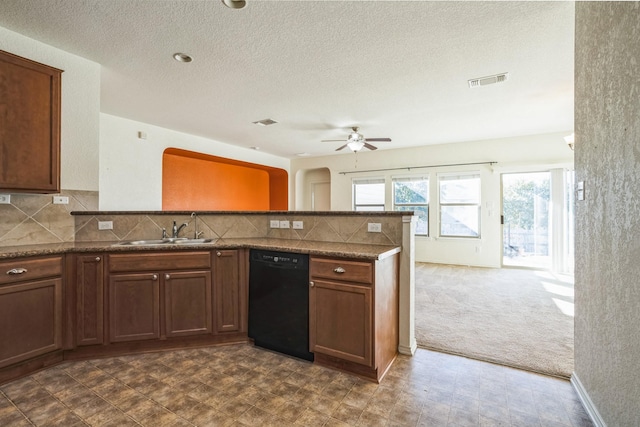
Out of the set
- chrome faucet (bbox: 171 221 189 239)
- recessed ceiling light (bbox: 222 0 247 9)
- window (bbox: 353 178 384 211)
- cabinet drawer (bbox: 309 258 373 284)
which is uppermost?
recessed ceiling light (bbox: 222 0 247 9)

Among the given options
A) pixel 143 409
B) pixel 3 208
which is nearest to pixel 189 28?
pixel 3 208

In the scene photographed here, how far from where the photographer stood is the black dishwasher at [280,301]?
7.70 ft

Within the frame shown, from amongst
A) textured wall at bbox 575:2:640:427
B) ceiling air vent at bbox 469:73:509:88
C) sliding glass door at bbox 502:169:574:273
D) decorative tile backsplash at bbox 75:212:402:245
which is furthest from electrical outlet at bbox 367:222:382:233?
sliding glass door at bbox 502:169:574:273

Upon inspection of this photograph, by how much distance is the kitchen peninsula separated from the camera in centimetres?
206

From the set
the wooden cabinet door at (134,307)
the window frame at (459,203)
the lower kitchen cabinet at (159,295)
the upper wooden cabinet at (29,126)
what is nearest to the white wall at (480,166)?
the window frame at (459,203)

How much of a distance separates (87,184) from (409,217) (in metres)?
3.04

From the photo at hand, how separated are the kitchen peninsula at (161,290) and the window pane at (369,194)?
15.7ft

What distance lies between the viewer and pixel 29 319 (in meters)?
2.12

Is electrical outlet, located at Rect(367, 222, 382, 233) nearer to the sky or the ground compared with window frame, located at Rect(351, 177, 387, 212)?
nearer to the ground

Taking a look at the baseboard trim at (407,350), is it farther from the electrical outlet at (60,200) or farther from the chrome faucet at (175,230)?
the electrical outlet at (60,200)

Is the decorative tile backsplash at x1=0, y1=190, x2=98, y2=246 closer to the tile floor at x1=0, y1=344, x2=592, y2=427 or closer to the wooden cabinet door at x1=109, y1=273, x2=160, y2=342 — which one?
the wooden cabinet door at x1=109, y1=273, x2=160, y2=342

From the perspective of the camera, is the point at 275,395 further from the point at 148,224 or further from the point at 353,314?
the point at 148,224

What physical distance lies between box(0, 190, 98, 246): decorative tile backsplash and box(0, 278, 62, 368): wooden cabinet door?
58 cm

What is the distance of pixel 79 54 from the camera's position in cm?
276
